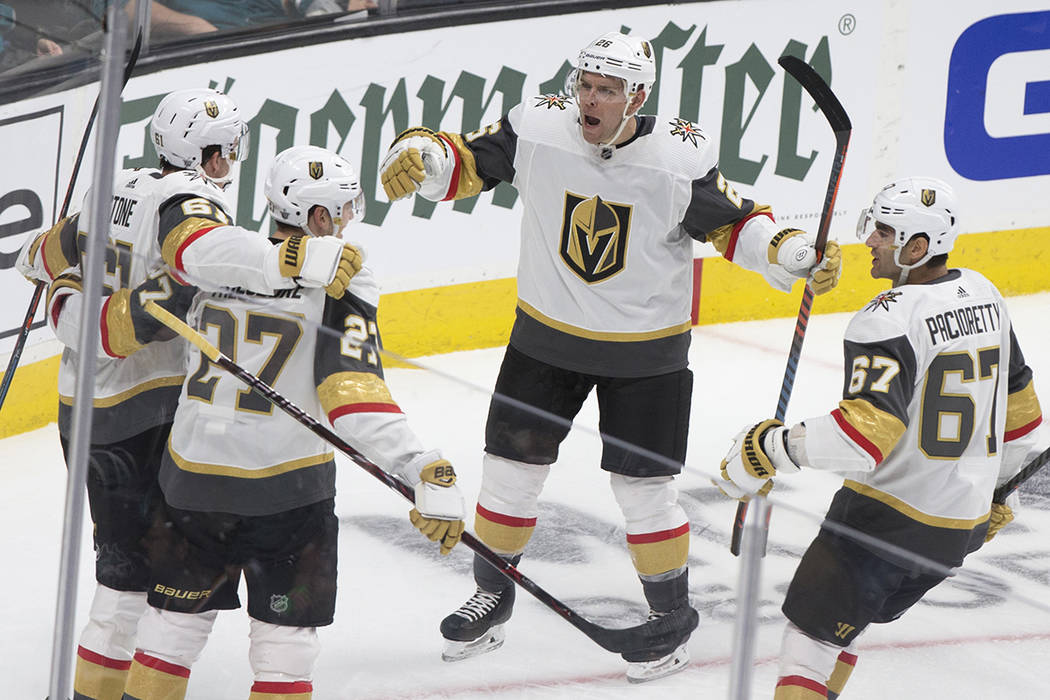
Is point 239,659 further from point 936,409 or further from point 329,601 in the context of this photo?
point 936,409

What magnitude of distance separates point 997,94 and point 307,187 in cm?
399

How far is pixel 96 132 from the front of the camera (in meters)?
1.64

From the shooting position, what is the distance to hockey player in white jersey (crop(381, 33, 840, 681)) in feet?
9.18

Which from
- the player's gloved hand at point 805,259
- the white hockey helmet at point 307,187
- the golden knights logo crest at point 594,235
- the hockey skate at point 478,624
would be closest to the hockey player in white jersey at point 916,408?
the player's gloved hand at point 805,259

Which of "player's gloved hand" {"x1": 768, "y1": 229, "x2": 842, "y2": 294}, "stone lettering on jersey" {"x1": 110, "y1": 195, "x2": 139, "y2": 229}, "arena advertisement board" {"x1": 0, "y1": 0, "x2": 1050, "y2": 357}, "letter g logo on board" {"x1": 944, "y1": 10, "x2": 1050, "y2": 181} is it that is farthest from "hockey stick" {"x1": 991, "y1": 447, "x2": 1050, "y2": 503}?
"letter g logo on board" {"x1": 944, "y1": 10, "x2": 1050, "y2": 181}

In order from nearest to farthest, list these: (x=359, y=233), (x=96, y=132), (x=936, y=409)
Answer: (x=96, y=132)
(x=936, y=409)
(x=359, y=233)

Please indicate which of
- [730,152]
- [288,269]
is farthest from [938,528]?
[730,152]

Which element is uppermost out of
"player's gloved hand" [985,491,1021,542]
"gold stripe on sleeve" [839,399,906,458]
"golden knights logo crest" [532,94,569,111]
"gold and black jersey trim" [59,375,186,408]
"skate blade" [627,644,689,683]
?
"golden knights logo crest" [532,94,569,111]

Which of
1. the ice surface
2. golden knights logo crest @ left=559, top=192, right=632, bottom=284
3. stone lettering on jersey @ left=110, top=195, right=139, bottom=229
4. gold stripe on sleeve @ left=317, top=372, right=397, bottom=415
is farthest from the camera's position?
golden knights logo crest @ left=559, top=192, right=632, bottom=284

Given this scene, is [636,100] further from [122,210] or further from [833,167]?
[122,210]

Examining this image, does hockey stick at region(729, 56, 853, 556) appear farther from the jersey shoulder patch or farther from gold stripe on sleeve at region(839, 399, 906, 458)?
gold stripe on sleeve at region(839, 399, 906, 458)

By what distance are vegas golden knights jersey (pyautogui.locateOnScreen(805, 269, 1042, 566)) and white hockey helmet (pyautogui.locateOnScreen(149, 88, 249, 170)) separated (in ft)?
3.57

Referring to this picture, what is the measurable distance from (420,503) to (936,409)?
93cm

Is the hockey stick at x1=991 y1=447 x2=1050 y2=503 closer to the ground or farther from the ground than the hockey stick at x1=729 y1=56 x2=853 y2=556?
closer to the ground
